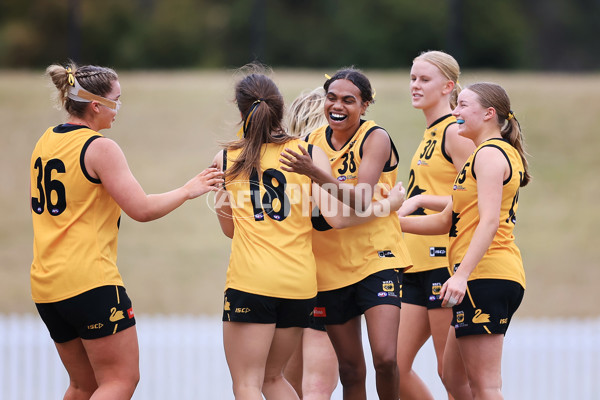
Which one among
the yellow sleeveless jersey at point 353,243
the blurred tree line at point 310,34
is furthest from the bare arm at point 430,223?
the blurred tree line at point 310,34

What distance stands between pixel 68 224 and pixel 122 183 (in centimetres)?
36

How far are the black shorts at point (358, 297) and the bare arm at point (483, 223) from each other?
479 millimetres

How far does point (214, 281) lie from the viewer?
15.1m

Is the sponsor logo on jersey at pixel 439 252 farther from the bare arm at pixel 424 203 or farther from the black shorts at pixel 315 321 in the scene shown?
the black shorts at pixel 315 321

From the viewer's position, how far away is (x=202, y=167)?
19094mm

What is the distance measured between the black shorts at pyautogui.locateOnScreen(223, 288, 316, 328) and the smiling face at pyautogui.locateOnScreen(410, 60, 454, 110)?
5.81ft

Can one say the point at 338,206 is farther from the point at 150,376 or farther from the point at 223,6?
the point at 223,6

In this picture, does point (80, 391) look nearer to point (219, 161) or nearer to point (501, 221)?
point (219, 161)

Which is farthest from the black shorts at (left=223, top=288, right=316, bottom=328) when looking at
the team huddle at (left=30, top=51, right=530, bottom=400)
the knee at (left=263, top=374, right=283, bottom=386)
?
the knee at (left=263, top=374, right=283, bottom=386)

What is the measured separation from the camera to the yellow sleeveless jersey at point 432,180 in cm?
500

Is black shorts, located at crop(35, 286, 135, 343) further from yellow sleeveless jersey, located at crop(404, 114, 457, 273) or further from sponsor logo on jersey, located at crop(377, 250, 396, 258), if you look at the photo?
yellow sleeveless jersey, located at crop(404, 114, 457, 273)

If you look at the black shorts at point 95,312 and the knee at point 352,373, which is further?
the knee at point 352,373

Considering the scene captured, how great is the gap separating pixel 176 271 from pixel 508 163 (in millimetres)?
12036

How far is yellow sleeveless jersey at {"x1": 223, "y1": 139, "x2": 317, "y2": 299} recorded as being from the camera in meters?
3.98
